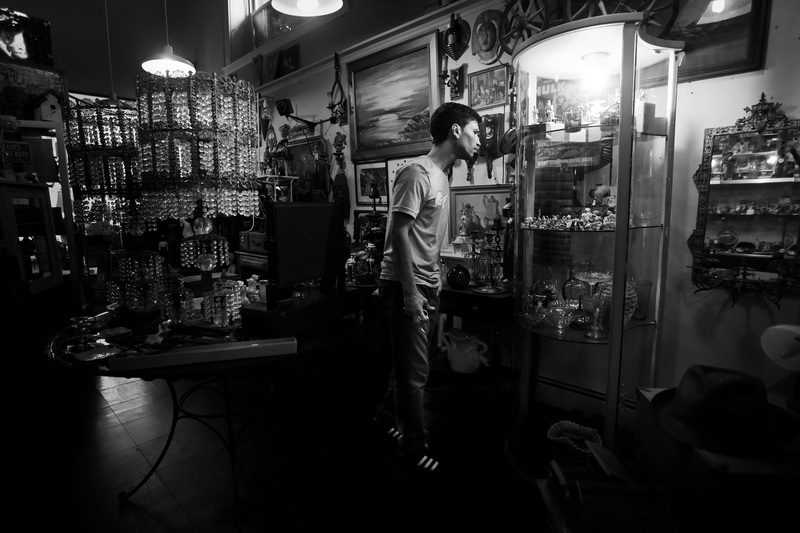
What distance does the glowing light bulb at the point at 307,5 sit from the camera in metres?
3.09

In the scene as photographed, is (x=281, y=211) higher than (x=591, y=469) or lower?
higher

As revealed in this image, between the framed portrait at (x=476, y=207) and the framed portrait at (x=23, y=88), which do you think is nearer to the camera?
the framed portrait at (x=476, y=207)

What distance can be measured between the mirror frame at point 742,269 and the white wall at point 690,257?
4cm

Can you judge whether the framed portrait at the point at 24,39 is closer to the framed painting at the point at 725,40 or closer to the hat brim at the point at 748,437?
the framed painting at the point at 725,40

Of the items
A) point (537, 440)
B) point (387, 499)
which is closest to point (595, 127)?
point (537, 440)

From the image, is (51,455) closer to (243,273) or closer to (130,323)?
(130,323)

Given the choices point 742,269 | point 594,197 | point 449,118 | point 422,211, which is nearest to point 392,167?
point 449,118

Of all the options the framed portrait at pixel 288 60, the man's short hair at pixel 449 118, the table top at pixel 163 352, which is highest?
the framed portrait at pixel 288 60

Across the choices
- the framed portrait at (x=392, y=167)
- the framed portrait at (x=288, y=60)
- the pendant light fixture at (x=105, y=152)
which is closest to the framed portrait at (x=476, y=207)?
the framed portrait at (x=392, y=167)

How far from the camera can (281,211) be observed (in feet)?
8.14

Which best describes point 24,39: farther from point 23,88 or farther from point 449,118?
point 449,118

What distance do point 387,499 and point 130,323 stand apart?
1.67m

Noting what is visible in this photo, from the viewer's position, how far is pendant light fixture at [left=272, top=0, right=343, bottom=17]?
10.2 feet

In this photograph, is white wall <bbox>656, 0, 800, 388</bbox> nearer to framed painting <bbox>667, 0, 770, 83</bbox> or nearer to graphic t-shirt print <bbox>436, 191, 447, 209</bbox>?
framed painting <bbox>667, 0, 770, 83</bbox>
